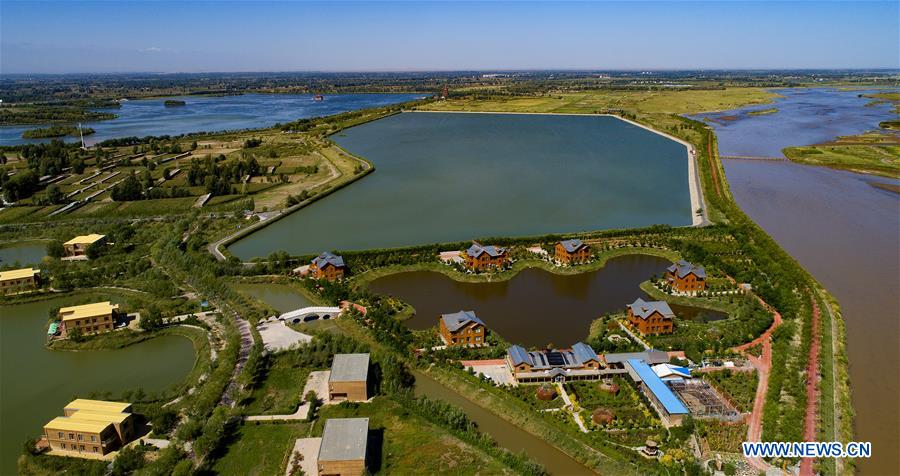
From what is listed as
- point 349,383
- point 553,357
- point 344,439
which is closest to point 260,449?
point 344,439

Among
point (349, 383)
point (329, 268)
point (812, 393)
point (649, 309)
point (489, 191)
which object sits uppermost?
point (489, 191)

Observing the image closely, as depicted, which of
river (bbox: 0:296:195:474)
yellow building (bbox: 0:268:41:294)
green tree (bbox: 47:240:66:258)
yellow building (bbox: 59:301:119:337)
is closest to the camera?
river (bbox: 0:296:195:474)

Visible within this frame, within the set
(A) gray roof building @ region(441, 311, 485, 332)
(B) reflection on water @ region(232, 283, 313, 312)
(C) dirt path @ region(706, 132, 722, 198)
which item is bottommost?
(B) reflection on water @ region(232, 283, 313, 312)

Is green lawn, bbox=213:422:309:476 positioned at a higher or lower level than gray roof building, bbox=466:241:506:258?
lower

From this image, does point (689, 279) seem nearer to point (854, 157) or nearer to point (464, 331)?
point (464, 331)

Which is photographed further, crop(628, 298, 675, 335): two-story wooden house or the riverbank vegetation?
crop(628, 298, 675, 335): two-story wooden house

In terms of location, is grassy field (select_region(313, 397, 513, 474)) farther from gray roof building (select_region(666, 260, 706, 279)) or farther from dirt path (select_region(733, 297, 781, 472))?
gray roof building (select_region(666, 260, 706, 279))

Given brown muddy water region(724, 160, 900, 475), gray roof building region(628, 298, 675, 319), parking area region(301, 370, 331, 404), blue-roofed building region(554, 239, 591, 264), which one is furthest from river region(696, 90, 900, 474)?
parking area region(301, 370, 331, 404)

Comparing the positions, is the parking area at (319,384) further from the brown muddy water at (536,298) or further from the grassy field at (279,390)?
the brown muddy water at (536,298)

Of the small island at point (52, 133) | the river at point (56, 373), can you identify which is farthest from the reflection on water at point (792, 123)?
the small island at point (52, 133)
